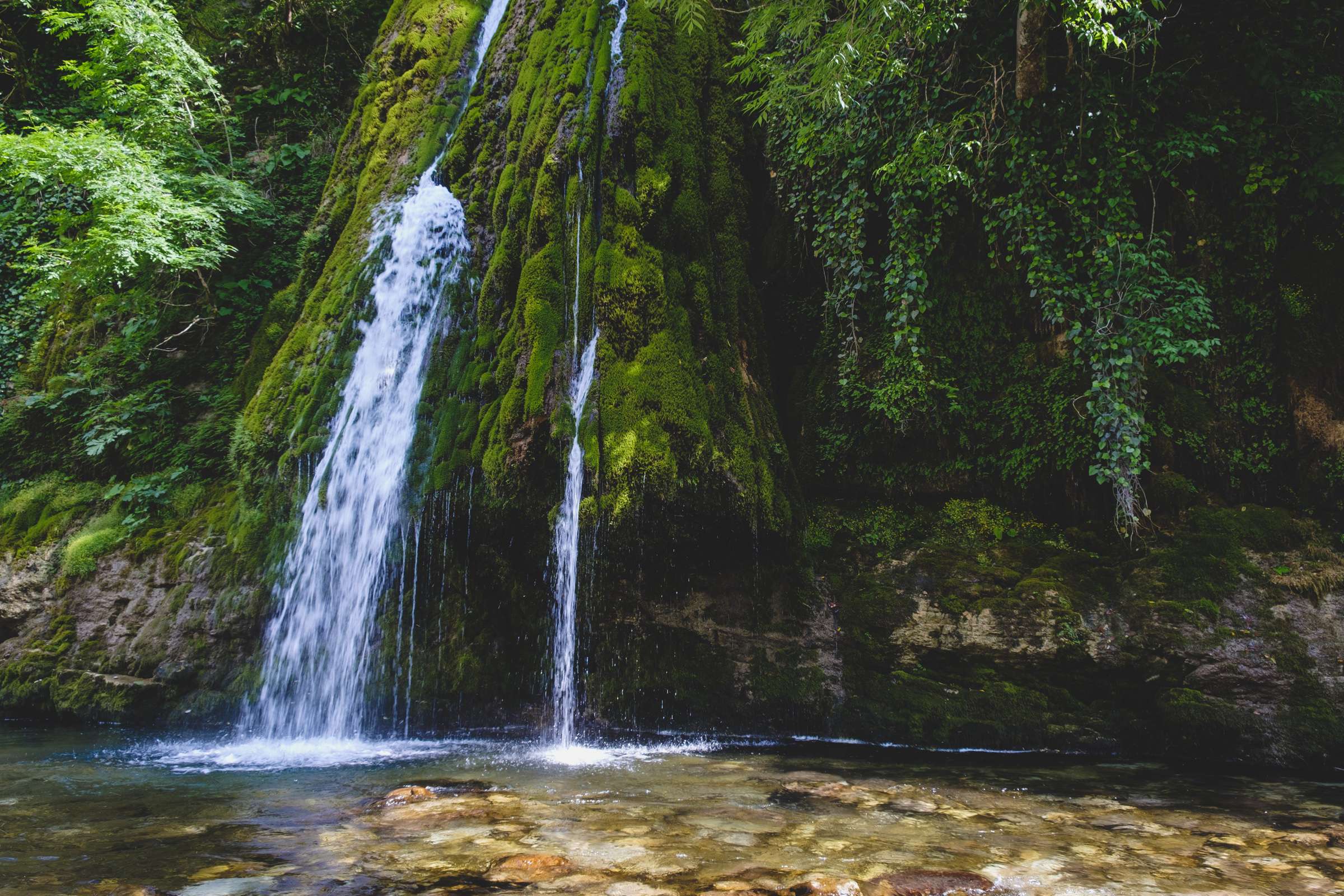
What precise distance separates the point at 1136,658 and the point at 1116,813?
6.18 ft

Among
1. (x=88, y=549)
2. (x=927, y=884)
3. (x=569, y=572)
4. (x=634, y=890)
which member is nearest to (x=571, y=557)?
(x=569, y=572)

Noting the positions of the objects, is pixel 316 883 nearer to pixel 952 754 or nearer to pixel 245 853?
pixel 245 853

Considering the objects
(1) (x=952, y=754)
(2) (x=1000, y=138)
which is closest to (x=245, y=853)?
(1) (x=952, y=754)

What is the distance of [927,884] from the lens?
2.40 metres

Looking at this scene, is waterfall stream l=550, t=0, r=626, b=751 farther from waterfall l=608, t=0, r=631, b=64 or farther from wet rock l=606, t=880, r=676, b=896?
wet rock l=606, t=880, r=676, b=896

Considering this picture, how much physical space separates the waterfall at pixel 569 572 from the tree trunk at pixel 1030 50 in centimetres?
369

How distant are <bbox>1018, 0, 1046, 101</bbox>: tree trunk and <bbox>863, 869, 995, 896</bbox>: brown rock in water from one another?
17.3ft

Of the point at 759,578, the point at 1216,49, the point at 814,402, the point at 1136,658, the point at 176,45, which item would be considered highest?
the point at 176,45

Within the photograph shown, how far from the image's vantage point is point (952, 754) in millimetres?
4754

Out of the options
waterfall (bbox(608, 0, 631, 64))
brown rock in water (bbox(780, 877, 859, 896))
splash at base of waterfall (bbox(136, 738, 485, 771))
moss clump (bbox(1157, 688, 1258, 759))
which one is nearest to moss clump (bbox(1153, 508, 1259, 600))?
moss clump (bbox(1157, 688, 1258, 759))

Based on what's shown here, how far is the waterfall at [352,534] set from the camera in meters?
5.73

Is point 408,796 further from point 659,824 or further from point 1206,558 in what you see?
point 1206,558

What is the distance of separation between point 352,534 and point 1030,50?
252 inches

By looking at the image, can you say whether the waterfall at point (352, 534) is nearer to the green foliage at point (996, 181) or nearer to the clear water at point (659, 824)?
the clear water at point (659, 824)
